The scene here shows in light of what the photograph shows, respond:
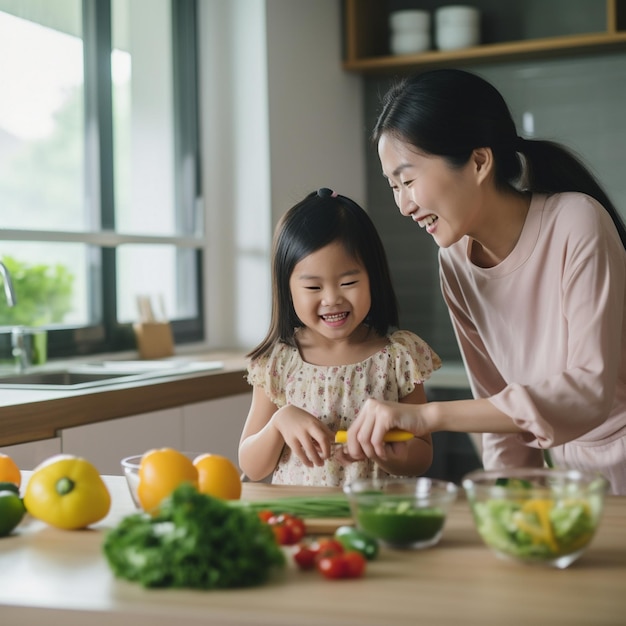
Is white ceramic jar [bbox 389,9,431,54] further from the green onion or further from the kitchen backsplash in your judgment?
the green onion

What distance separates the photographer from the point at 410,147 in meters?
1.75

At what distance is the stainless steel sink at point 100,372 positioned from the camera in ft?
9.00

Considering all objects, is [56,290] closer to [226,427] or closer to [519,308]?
[226,427]

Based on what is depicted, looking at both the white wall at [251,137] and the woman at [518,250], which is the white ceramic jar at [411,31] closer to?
the white wall at [251,137]

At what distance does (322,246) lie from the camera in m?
1.77

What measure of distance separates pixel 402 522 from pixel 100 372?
1.94 m

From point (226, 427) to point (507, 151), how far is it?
1369mm

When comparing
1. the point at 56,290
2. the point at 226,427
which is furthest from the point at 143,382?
the point at 56,290

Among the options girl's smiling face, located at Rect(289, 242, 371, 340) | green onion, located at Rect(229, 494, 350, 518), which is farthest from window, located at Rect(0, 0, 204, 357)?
green onion, located at Rect(229, 494, 350, 518)

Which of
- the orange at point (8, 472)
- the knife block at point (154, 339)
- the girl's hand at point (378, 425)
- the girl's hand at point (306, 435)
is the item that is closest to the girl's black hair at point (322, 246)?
the girl's hand at point (306, 435)

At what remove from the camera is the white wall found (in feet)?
12.2

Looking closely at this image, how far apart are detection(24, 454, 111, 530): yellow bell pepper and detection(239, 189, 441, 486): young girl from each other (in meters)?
0.46

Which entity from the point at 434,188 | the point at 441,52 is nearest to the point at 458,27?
the point at 441,52

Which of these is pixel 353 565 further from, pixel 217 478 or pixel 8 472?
pixel 8 472
